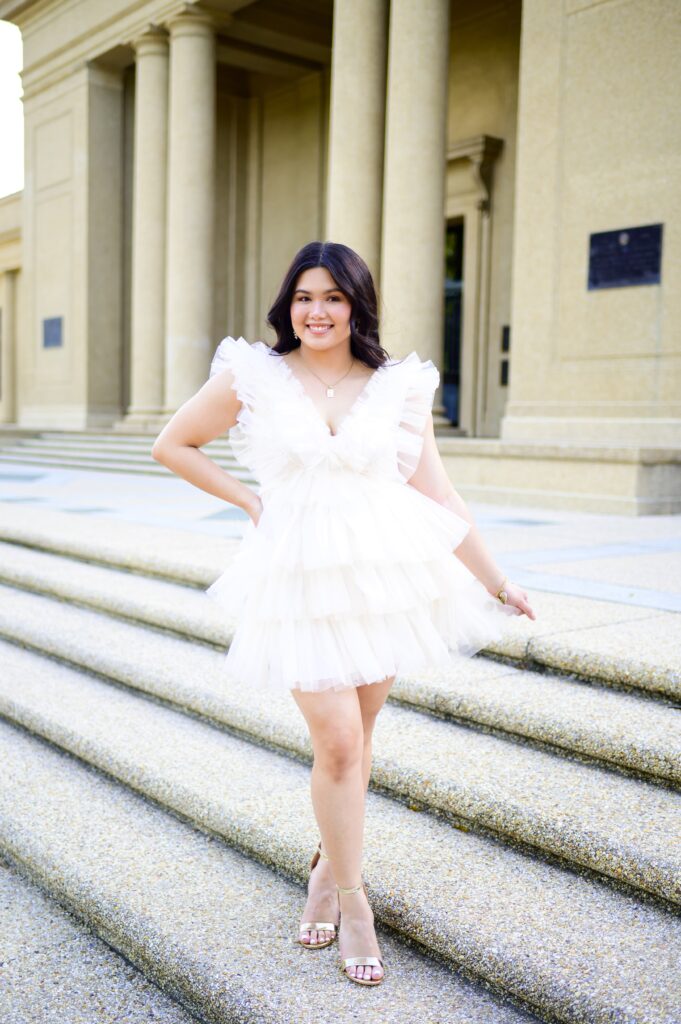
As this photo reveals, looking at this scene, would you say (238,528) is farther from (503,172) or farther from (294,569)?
(503,172)

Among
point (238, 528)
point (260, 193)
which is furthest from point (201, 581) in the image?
point (260, 193)

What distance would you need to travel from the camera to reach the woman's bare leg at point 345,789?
89.1 inches

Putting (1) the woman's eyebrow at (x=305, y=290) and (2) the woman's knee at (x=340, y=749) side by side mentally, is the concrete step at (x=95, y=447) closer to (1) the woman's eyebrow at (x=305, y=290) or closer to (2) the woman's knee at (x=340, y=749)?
(1) the woman's eyebrow at (x=305, y=290)

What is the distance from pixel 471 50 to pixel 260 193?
5.96 metres

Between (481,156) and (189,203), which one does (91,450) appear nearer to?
(189,203)

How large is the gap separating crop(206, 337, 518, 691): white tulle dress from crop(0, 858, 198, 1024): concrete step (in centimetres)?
91

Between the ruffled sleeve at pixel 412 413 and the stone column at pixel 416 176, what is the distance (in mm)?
9079

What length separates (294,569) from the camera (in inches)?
90.3

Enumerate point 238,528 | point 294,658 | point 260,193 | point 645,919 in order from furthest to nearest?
1. point 260,193
2. point 238,528
3. point 645,919
4. point 294,658

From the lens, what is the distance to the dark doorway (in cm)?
1703

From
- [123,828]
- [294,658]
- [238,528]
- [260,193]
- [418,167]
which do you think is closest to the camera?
[294,658]

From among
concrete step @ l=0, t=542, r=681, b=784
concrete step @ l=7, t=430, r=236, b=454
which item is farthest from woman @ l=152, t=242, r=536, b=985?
concrete step @ l=7, t=430, r=236, b=454

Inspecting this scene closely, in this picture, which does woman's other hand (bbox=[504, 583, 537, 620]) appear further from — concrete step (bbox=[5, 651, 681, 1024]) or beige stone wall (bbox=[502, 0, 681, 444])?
beige stone wall (bbox=[502, 0, 681, 444])

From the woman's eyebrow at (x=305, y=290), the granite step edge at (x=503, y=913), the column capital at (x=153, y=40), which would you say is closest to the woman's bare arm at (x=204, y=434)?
the woman's eyebrow at (x=305, y=290)
